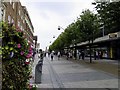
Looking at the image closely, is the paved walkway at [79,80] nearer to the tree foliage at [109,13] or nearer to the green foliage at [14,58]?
the tree foliage at [109,13]

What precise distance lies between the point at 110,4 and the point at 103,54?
36.4 m

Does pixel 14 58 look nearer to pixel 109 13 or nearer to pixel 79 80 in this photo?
pixel 79 80

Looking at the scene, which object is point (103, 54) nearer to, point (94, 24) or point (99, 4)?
point (94, 24)

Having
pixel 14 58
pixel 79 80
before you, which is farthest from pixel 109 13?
pixel 14 58

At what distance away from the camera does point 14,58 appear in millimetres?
5449

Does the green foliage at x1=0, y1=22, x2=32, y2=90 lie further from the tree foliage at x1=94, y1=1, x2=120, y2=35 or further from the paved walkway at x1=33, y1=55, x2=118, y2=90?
the tree foliage at x1=94, y1=1, x2=120, y2=35

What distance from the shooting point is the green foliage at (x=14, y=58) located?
5.31 m

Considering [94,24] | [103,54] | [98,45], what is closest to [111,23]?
[94,24]

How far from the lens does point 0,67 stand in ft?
16.8

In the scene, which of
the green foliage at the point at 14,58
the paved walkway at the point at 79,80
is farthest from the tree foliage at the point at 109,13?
the green foliage at the point at 14,58

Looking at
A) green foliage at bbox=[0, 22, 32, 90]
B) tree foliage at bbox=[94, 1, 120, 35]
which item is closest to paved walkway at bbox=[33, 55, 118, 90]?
tree foliage at bbox=[94, 1, 120, 35]

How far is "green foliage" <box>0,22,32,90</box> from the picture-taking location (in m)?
5.31

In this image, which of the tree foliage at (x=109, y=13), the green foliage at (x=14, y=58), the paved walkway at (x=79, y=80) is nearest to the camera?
the green foliage at (x=14, y=58)

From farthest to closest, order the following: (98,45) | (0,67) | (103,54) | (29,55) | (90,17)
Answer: (98,45) < (103,54) < (90,17) < (29,55) < (0,67)
